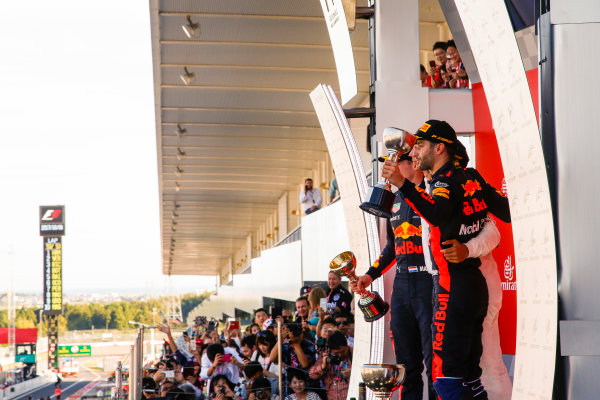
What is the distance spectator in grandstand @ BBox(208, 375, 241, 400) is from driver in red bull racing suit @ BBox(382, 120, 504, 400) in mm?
4007

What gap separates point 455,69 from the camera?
6961 millimetres

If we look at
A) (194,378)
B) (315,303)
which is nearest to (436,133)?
(315,303)

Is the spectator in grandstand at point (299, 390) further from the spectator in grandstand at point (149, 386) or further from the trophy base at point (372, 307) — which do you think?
the spectator in grandstand at point (149, 386)

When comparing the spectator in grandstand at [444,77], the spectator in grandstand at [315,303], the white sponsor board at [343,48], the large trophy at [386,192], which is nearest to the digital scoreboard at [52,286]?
the spectator in grandstand at [315,303]

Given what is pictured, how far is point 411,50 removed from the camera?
6.06 meters

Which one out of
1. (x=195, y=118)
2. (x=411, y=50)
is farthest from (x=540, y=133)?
(x=195, y=118)

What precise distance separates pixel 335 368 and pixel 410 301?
2.21m

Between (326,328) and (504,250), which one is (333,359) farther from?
(504,250)

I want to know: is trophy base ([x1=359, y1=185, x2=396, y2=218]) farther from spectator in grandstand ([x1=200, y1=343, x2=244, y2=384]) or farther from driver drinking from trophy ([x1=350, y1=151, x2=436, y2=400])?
spectator in grandstand ([x1=200, y1=343, x2=244, y2=384])

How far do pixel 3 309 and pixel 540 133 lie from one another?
144 m

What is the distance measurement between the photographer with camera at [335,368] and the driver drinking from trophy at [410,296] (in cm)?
176

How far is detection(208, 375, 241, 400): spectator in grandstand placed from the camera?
23.6ft

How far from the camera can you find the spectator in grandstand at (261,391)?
6.62 meters

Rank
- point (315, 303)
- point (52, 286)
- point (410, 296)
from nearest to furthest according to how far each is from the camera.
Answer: point (410, 296) < point (315, 303) < point (52, 286)
